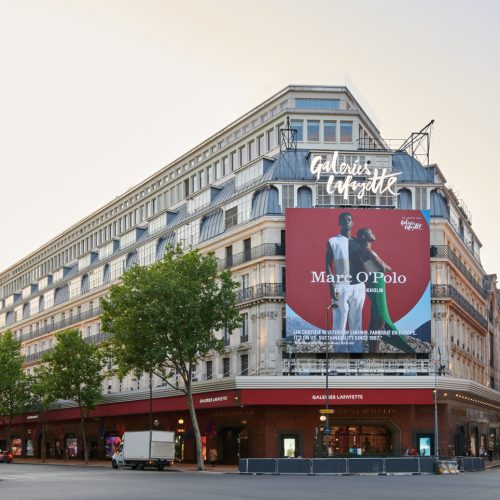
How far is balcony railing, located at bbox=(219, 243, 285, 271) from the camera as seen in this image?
76188 mm

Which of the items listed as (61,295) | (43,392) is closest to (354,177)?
(43,392)

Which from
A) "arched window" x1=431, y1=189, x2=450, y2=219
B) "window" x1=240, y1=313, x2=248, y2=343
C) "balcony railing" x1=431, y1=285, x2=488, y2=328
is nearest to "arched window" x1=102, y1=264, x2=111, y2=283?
"window" x1=240, y1=313, x2=248, y2=343

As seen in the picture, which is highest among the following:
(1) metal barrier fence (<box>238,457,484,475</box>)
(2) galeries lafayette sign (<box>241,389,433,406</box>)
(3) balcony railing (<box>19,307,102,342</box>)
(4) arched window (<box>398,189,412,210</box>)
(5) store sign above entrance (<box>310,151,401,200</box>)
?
(5) store sign above entrance (<box>310,151,401,200</box>)

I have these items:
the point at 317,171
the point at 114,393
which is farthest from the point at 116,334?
the point at 114,393

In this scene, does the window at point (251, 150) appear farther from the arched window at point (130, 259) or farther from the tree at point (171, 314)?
the tree at point (171, 314)

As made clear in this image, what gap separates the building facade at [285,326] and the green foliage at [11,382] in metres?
7.09

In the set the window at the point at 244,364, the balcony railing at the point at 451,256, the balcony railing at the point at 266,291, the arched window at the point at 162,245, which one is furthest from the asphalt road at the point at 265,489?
the arched window at the point at 162,245

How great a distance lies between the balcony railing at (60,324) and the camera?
110 m

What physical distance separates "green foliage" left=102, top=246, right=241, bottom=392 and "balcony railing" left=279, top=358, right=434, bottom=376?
6.66m

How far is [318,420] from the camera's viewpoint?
7288 centimetres

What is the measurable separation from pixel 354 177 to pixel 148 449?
28.7 m

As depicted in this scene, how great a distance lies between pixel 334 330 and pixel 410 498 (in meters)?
39.1

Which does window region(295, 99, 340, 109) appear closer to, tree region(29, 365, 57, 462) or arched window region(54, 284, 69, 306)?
tree region(29, 365, 57, 462)

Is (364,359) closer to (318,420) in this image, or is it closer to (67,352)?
(318,420)
